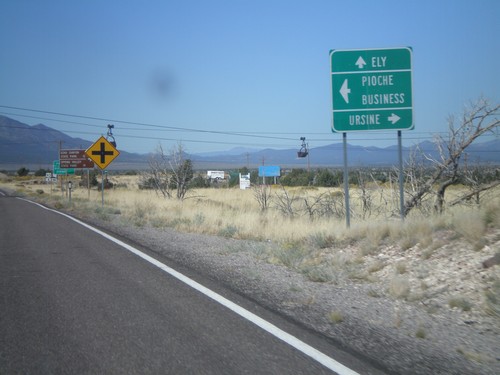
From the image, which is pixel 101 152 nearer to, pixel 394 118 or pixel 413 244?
pixel 394 118

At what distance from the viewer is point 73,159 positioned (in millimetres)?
48969

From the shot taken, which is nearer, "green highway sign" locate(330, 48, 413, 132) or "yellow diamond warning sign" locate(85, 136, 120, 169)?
"green highway sign" locate(330, 48, 413, 132)

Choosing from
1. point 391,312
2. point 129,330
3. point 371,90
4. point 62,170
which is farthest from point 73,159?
point 391,312

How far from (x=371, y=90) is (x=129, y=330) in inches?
343

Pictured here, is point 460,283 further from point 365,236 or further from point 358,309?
point 365,236

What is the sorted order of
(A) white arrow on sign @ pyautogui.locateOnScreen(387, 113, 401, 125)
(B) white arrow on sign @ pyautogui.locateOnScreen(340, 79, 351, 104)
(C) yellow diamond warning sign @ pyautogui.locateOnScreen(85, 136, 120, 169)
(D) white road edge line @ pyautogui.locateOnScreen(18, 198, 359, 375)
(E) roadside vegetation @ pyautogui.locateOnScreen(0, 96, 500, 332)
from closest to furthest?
1. (D) white road edge line @ pyautogui.locateOnScreen(18, 198, 359, 375)
2. (E) roadside vegetation @ pyautogui.locateOnScreen(0, 96, 500, 332)
3. (A) white arrow on sign @ pyautogui.locateOnScreen(387, 113, 401, 125)
4. (B) white arrow on sign @ pyautogui.locateOnScreen(340, 79, 351, 104)
5. (C) yellow diamond warning sign @ pyautogui.locateOnScreen(85, 136, 120, 169)

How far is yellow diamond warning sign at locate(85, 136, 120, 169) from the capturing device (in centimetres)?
2588

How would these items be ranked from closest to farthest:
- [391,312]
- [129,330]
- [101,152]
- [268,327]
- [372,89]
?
[129,330] → [268,327] → [391,312] → [372,89] → [101,152]

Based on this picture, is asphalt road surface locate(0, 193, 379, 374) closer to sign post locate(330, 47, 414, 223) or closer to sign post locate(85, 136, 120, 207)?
sign post locate(330, 47, 414, 223)

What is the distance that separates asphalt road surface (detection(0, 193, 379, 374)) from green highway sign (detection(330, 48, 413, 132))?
6112 mm

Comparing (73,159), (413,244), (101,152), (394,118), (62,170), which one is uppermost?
(73,159)

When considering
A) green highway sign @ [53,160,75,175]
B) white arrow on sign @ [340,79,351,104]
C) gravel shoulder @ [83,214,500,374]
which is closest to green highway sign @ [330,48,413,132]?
white arrow on sign @ [340,79,351,104]

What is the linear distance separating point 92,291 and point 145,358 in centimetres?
311

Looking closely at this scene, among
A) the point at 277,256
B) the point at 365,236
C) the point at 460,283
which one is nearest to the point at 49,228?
the point at 277,256
